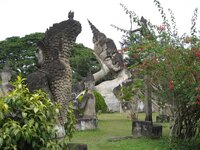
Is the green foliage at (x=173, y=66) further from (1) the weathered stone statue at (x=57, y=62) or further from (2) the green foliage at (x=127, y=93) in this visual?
(2) the green foliage at (x=127, y=93)

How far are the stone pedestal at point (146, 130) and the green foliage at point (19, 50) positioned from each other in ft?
77.9

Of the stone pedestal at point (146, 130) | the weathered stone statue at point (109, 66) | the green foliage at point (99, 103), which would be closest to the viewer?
the stone pedestal at point (146, 130)

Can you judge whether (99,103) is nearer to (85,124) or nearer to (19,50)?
(85,124)

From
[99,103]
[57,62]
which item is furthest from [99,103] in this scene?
[57,62]

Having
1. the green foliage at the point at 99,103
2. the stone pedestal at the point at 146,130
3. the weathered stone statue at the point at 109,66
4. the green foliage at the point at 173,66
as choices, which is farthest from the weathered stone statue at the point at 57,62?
the weathered stone statue at the point at 109,66

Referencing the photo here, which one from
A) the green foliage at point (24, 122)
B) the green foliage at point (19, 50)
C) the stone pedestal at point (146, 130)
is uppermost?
the green foliage at point (19, 50)

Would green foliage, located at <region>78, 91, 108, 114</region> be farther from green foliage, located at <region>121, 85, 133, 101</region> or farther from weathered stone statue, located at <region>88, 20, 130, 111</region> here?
green foliage, located at <region>121, 85, 133, 101</region>

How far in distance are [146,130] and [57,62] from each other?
5639 mm

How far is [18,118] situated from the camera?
396 centimetres

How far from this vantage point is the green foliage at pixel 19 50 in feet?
109

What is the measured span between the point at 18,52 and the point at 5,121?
1249 inches

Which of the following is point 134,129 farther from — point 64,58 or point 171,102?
point 64,58

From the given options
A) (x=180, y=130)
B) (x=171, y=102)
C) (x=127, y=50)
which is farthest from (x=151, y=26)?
(x=180, y=130)

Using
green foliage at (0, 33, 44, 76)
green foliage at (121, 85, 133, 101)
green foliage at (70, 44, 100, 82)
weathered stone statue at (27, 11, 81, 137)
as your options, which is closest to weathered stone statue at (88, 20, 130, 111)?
green foliage at (121, 85, 133, 101)
